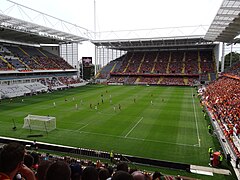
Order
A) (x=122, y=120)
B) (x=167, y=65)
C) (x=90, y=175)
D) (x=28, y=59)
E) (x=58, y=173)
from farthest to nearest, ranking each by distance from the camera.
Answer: (x=167, y=65) → (x=28, y=59) → (x=122, y=120) → (x=90, y=175) → (x=58, y=173)

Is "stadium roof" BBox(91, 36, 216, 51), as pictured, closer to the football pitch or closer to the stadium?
the stadium

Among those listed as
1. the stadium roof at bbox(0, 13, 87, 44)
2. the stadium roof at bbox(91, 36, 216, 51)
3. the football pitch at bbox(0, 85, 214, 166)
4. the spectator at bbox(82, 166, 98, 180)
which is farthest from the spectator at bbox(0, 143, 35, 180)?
the stadium roof at bbox(91, 36, 216, 51)

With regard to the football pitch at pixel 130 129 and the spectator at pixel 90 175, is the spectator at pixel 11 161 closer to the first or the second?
the spectator at pixel 90 175

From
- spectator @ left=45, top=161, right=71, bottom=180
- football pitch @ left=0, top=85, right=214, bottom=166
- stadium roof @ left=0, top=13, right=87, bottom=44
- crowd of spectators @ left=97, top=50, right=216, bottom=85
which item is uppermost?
stadium roof @ left=0, top=13, right=87, bottom=44

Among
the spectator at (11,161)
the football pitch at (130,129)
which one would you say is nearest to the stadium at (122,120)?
the football pitch at (130,129)

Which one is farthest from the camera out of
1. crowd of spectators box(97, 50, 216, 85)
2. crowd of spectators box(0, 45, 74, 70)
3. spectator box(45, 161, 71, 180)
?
crowd of spectators box(97, 50, 216, 85)

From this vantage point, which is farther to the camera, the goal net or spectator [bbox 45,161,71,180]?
the goal net

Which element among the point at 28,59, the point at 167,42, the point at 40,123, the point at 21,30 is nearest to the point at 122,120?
the point at 40,123

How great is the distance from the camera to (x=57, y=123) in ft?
77.9

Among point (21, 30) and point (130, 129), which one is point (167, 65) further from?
point (130, 129)

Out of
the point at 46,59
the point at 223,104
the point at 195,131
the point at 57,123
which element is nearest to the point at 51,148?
the point at 57,123

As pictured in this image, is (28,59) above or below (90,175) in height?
above

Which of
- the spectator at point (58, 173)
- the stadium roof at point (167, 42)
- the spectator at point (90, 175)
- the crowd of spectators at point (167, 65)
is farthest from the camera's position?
the crowd of spectators at point (167, 65)

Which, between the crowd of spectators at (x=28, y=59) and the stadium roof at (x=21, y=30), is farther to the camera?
the crowd of spectators at (x=28, y=59)
